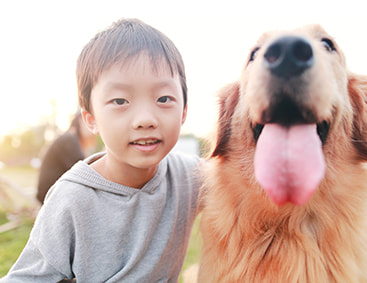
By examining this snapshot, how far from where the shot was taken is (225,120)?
197 centimetres

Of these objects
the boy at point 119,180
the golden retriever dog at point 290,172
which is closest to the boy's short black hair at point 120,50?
the boy at point 119,180

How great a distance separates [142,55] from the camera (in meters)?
1.60

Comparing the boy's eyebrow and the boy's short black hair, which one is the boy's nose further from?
the boy's short black hair

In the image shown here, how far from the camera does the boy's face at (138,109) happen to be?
1541mm

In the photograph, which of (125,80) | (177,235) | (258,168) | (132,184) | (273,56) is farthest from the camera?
(177,235)

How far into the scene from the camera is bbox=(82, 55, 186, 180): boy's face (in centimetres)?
154

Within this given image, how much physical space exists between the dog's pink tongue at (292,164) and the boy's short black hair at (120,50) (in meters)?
0.70

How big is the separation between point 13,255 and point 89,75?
303cm

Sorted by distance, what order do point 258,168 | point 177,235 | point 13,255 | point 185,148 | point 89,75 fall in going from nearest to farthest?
point 258,168 → point 89,75 → point 177,235 → point 13,255 → point 185,148

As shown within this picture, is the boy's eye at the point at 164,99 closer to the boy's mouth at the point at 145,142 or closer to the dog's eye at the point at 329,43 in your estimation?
the boy's mouth at the point at 145,142

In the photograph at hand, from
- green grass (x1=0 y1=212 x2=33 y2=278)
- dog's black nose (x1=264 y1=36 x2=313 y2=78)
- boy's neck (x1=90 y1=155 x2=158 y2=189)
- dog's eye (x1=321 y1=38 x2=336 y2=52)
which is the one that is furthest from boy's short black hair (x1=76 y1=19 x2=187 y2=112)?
green grass (x1=0 y1=212 x2=33 y2=278)

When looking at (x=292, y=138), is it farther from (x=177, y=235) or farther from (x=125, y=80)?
(x=177, y=235)

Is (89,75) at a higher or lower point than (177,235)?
higher

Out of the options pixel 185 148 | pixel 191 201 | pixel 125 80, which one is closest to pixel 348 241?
pixel 191 201
